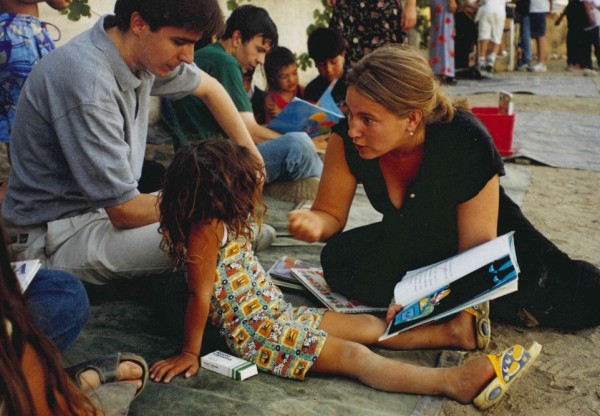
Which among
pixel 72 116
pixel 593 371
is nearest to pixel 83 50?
pixel 72 116

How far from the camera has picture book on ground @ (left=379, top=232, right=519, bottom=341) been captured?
6.58 feet

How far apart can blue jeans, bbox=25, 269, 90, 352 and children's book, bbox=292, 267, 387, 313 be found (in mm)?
896

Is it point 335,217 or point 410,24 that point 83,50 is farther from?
point 410,24

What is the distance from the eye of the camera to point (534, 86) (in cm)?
893

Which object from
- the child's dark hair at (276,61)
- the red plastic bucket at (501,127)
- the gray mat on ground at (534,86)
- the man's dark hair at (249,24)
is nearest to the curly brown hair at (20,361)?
the man's dark hair at (249,24)

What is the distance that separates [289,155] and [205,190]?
70.9 inches

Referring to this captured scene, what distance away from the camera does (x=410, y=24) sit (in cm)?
563

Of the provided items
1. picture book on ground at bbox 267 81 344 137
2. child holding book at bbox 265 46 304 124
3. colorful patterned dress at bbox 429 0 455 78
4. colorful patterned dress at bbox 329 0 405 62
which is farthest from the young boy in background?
colorful patterned dress at bbox 429 0 455 78

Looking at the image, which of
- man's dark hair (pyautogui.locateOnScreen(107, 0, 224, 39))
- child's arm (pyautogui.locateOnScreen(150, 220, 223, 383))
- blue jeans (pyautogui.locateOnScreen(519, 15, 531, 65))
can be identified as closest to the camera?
child's arm (pyautogui.locateOnScreen(150, 220, 223, 383))

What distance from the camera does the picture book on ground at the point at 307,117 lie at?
150 inches

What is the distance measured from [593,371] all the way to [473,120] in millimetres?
914

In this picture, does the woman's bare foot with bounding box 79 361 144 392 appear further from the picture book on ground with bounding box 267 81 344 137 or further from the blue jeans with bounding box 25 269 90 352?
the picture book on ground with bounding box 267 81 344 137

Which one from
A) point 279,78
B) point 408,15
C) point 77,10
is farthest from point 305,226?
point 408,15

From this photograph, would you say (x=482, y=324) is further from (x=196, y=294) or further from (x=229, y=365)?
(x=196, y=294)
